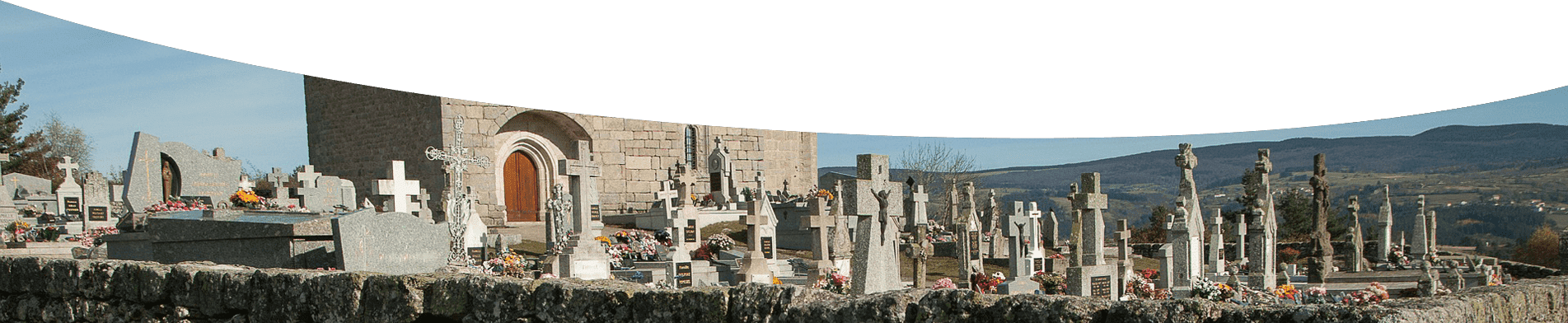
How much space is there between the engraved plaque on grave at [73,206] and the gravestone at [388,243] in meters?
9.99

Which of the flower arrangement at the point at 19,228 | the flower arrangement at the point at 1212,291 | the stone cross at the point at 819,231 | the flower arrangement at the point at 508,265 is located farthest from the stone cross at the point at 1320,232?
the flower arrangement at the point at 19,228

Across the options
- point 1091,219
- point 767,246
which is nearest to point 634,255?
point 767,246

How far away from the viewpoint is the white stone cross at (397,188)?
13188 mm

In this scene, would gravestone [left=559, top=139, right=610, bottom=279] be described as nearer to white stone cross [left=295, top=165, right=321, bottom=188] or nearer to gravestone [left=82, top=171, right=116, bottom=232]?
white stone cross [left=295, top=165, right=321, bottom=188]

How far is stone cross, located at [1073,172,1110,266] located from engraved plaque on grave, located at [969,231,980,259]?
16.5 feet

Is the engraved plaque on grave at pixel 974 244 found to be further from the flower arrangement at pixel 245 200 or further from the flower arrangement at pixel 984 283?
the flower arrangement at pixel 245 200

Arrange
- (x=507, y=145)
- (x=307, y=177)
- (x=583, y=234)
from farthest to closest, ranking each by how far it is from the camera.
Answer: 1. (x=507, y=145)
2. (x=307, y=177)
3. (x=583, y=234)

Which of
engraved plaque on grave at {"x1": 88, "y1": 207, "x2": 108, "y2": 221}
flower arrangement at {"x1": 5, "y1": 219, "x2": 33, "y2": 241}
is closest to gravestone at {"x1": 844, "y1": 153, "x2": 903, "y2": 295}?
flower arrangement at {"x1": 5, "y1": 219, "x2": 33, "y2": 241}

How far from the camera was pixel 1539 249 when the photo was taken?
31391 mm

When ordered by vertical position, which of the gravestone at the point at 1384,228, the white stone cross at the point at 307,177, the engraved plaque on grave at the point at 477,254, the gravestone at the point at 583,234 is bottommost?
the gravestone at the point at 1384,228

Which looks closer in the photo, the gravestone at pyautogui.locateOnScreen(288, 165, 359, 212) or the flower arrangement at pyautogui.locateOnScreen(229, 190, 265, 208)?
the flower arrangement at pyautogui.locateOnScreen(229, 190, 265, 208)

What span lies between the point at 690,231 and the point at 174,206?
19.6ft

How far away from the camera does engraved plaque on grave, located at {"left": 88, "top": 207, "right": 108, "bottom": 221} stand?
14531mm

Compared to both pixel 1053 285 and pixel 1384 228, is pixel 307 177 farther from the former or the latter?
pixel 1384 228
